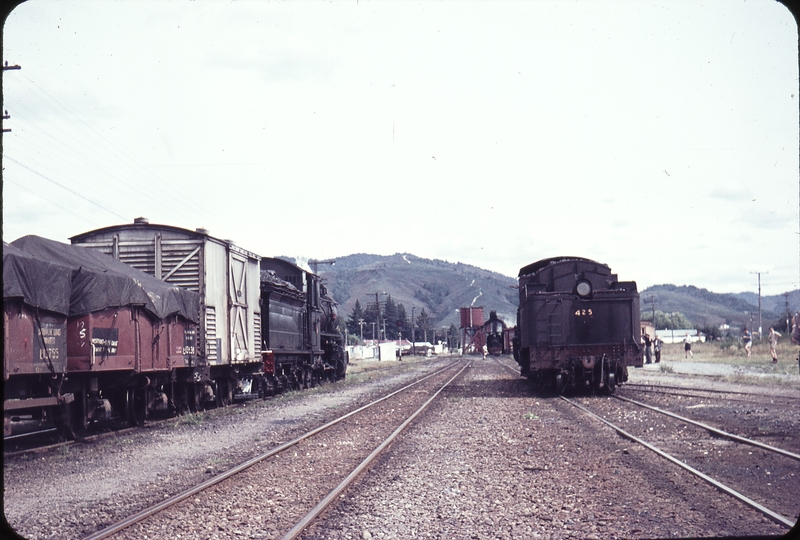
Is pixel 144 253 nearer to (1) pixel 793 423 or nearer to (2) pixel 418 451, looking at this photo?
(2) pixel 418 451

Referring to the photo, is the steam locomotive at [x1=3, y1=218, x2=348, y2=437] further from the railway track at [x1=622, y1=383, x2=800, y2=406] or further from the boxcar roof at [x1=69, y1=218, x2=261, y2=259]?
the railway track at [x1=622, y1=383, x2=800, y2=406]

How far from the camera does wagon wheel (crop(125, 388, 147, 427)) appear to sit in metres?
12.9

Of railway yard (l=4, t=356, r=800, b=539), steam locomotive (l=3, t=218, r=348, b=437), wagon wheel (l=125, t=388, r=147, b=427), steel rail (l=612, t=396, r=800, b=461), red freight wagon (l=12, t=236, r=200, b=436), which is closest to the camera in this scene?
railway yard (l=4, t=356, r=800, b=539)

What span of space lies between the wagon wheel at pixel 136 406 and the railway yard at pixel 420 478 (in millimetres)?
299

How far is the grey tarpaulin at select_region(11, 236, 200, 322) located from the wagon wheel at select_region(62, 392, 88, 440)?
1.63 meters

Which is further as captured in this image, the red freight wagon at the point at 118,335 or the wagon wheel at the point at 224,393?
the wagon wheel at the point at 224,393

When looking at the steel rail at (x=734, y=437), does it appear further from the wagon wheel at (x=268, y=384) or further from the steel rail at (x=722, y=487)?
the wagon wheel at (x=268, y=384)

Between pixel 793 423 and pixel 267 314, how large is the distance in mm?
13093

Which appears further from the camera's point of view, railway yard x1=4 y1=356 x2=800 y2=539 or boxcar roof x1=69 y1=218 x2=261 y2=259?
boxcar roof x1=69 y1=218 x2=261 y2=259

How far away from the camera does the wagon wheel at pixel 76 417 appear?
1077 centimetres

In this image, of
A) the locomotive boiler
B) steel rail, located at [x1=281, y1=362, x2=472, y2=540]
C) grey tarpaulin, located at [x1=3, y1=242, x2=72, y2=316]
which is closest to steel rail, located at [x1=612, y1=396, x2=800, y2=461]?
the locomotive boiler

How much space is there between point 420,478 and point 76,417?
639 centimetres

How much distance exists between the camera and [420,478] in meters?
7.68

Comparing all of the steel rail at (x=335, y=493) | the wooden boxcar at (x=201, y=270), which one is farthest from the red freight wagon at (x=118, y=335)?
the steel rail at (x=335, y=493)
